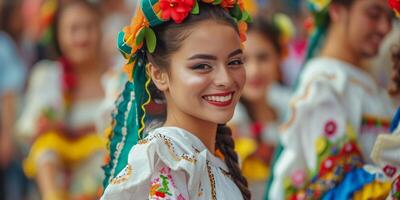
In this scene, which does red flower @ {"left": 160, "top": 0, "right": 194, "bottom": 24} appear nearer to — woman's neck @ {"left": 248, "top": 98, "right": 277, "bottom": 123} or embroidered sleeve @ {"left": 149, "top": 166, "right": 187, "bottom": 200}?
embroidered sleeve @ {"left": 149, "top": 166, "right": 187, "bottom": 200}

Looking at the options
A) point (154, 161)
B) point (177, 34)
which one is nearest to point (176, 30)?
point (177, 34)

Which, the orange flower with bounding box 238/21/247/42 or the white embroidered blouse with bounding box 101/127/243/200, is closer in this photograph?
the white embroidered blouse with bounding box 101/127/243/200

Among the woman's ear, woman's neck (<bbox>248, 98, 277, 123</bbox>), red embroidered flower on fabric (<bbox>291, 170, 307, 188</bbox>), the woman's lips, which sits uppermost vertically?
the woman's ear

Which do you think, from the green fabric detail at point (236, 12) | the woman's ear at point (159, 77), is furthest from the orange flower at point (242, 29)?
the woman's ear at point (159, 77)

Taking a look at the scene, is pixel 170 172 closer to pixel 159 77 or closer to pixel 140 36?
pixel 159 77

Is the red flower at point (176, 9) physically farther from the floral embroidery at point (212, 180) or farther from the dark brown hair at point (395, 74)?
the dark brown hair at point (395, 74)

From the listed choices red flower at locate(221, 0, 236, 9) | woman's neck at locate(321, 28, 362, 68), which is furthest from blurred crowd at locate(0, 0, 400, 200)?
red flower at locate(221, 0, 236, 9)

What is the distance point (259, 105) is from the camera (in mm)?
7285

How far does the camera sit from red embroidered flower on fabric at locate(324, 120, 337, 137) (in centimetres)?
541

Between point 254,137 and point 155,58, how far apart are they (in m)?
2.78

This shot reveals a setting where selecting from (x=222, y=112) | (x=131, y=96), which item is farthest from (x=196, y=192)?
Result: (x=131, y=96)

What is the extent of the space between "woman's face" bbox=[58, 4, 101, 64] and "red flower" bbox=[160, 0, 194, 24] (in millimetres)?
3072

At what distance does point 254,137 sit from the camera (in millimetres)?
7102

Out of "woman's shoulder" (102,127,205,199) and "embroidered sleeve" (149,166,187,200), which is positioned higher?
"woman's shoulder" (102,127,205,199)
